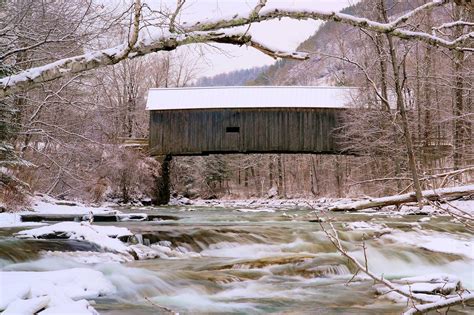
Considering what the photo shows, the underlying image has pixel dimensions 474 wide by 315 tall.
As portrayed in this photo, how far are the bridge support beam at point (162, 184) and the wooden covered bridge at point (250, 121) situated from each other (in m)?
0.88

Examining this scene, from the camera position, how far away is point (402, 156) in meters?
17.1

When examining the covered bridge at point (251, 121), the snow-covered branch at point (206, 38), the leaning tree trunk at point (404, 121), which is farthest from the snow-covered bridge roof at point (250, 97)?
the snow-covered branch at point (206, 38)

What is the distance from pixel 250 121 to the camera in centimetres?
2203

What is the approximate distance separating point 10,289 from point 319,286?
3197 mm

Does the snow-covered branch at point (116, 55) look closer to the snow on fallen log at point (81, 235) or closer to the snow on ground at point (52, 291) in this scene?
the snow on ground at point (52, 291)

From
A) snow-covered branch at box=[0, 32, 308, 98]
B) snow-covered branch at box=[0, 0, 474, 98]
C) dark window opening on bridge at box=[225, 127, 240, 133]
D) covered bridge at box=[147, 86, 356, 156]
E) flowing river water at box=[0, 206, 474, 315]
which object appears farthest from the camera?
dark window opening on bridge at box=[225, 127, 240, 133]

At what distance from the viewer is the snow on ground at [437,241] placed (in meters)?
7.23

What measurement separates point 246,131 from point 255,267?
16.1 m

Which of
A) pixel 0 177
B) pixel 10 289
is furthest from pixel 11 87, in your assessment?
pixel 0 177

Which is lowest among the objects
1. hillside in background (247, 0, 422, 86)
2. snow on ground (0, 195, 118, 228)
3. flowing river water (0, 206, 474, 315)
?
flowing river water (0, 206, 474, 315)

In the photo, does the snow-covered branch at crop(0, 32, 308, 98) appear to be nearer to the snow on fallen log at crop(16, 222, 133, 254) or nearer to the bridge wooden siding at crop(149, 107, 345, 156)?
the snow on fallen log at crop(16, 222, 133, 254)

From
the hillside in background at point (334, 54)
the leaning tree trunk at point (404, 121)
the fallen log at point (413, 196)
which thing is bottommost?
Answer: the fallen log at point (413, 196)

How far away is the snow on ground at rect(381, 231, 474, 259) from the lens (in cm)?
723

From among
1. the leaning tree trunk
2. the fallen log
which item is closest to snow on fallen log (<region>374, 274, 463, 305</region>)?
the leaning tree trunk
